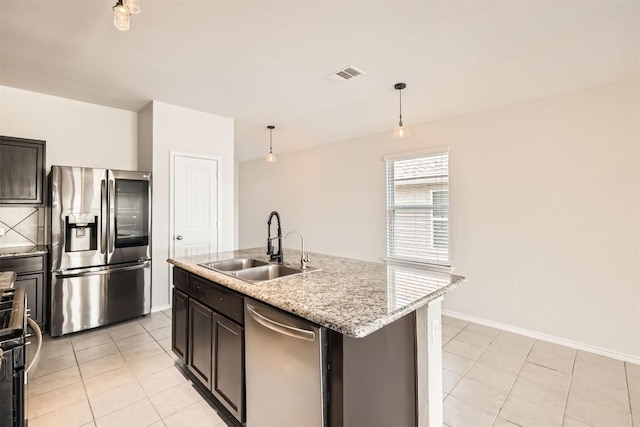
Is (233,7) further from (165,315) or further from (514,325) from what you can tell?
A: (514,325)

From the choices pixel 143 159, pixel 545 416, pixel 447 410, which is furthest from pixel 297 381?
pixel 143 159

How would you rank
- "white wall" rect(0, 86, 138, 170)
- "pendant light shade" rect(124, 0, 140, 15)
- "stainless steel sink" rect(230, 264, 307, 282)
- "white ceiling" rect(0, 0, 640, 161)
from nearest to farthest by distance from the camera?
"pendant light shade" rect(124, 0, 140, 15) < "white ceiling" rect(0, 0, 640, 161) < "stainless steel sink" rect(230, 264, 307, 282) < "white wall" rect(0, 86, 138, 170)

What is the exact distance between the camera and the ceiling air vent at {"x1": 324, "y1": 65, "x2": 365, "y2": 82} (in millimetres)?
2938

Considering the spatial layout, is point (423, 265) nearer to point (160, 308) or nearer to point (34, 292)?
point (160, 308)

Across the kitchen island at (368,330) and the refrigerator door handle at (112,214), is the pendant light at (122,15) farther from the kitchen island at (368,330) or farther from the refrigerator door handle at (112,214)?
the refrigerator door handle at (112,214)

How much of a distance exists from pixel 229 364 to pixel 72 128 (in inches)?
155

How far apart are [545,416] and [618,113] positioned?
2719 mm

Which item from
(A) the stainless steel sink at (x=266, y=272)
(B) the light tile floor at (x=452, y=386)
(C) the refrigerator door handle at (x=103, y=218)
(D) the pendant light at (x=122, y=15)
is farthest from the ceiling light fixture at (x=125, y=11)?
(C) the refrigerator door handle at (x=103, y=218)

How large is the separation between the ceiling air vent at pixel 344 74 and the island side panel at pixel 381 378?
240 cm

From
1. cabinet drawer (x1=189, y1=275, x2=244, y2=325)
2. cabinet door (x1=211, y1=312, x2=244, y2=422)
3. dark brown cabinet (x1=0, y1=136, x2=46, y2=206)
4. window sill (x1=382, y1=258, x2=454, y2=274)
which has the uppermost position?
dark brown cabinet (x1=0, y1=136, x2=46, y2=206)

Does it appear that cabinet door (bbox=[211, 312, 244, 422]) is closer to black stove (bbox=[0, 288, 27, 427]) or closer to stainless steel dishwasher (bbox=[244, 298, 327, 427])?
stainless steel dishwasher (bbox=[244, 298, 327, 427])

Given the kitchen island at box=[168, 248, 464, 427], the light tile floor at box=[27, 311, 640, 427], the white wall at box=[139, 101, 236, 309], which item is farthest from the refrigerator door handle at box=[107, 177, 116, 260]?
the kitchen island at box=[168, 248, 464, 427]

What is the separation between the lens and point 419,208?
412 cm

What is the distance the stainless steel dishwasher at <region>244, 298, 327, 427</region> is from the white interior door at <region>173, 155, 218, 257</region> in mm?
2874
